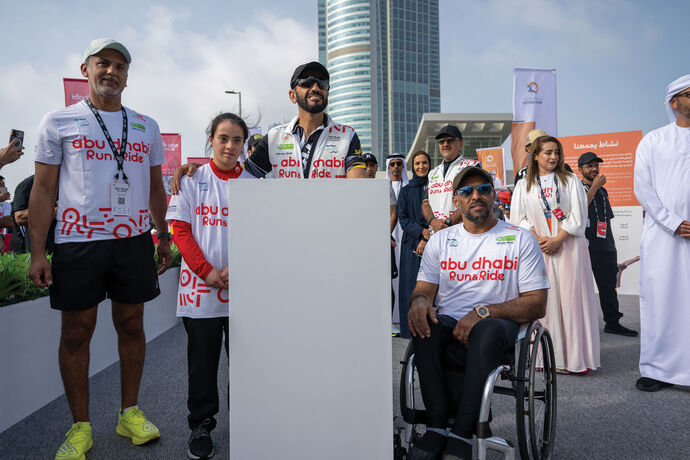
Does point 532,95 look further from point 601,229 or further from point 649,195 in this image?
point 649,195

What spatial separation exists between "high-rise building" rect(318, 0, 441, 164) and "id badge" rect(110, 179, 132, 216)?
82494 millimetres

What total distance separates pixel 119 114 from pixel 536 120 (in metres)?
6.78

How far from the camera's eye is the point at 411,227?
4461 millimetres

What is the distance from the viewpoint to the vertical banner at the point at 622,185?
7918mm

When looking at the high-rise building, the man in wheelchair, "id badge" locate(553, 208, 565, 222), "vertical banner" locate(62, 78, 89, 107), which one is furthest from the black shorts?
the high-rise building

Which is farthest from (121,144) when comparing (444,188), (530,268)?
(444,188)

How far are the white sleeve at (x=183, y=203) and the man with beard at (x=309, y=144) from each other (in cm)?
32

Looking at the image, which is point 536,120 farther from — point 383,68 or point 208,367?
point 383,68

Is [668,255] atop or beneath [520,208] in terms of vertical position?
beneath

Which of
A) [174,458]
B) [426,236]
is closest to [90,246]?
[174,458]

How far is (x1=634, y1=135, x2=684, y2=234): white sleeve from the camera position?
3.04 metres

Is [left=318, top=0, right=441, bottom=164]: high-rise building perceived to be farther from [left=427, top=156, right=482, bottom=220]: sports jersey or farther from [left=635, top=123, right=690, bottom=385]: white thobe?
[left=635, top=123, right=690, bottom=385]: white thobe

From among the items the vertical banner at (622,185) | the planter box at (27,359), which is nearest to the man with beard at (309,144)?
the planter box at (27,359)

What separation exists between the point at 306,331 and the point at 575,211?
9.37 feet
